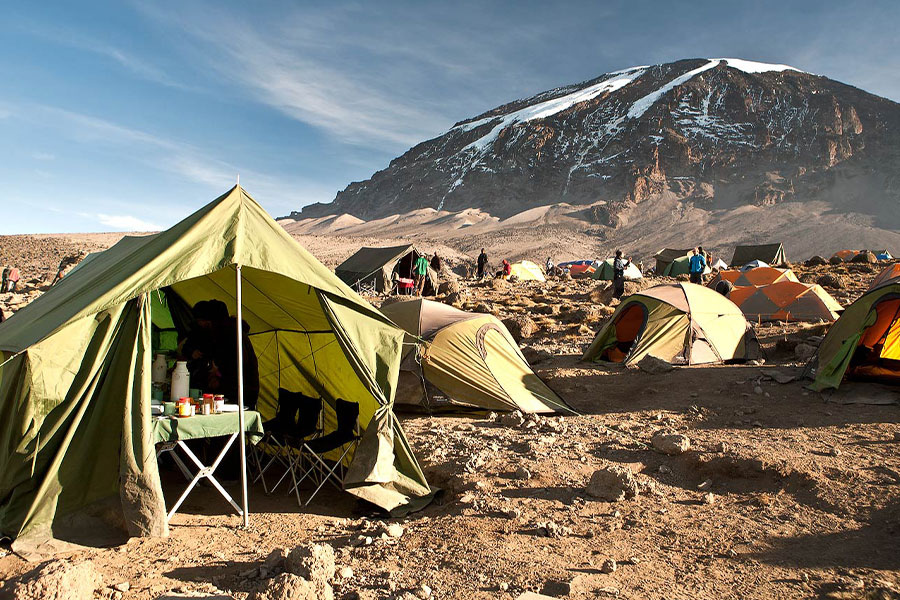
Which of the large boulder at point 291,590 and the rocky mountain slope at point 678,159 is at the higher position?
the rocky mountain slope at point 678,159

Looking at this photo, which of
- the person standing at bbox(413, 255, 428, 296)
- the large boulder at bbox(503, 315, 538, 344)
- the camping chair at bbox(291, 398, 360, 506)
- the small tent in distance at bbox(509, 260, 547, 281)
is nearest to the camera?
the camping chair at bbox(291, 398, 360, 506)

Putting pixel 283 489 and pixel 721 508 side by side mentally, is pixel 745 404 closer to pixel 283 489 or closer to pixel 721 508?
pixel 721 508

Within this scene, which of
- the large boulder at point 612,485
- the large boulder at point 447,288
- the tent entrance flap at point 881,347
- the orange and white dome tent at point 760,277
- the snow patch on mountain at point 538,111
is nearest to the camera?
the large boulder at point 612,485

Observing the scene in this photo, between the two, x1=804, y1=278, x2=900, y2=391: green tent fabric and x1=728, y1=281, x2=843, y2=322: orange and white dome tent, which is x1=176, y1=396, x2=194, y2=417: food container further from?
x1=728, y1=281, x2=843, y2=322: orange and white dome tent

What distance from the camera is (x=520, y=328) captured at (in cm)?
1515

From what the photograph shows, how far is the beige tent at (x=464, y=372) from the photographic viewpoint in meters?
8.62

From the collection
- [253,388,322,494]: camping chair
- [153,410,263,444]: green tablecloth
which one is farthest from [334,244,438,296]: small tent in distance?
[153,410,263,444]: green tablecloth

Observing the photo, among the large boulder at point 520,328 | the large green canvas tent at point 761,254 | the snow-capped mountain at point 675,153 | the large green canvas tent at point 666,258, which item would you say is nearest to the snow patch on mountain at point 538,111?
the snow-capped mountain at point 675,153

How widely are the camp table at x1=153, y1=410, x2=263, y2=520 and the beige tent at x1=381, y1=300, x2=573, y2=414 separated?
346 cm

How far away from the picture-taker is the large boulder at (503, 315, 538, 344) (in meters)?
15.0

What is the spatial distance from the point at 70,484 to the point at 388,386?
252cm

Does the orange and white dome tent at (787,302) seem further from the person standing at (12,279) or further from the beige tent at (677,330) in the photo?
the person standing at (12,279)

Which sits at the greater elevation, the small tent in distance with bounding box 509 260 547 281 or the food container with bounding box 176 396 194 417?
the small tent in distance with bounding box 509 260 547 281

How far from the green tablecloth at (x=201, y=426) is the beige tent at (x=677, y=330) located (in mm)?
7494
